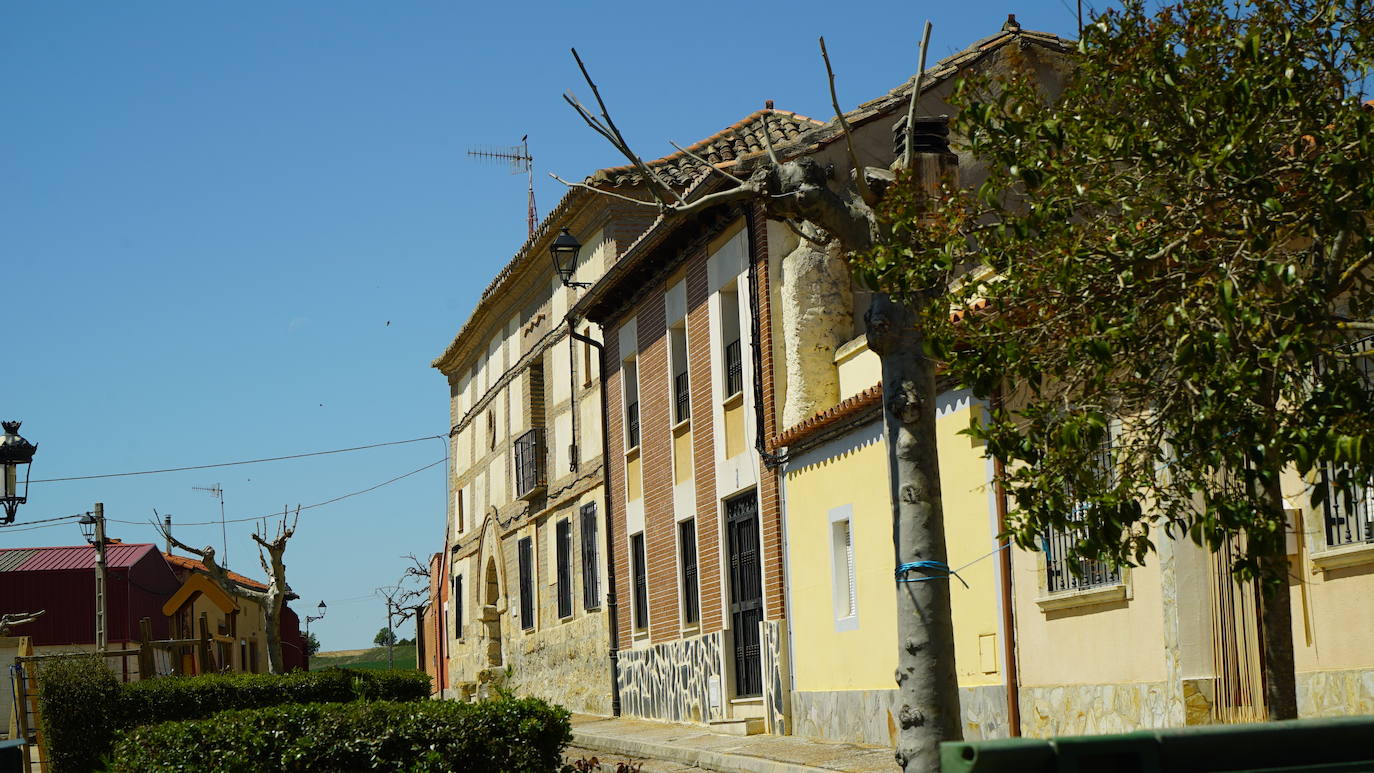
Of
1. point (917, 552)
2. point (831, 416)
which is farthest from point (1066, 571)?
point (831, 416)

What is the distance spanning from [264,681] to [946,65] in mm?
11589

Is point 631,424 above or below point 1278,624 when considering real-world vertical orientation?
above

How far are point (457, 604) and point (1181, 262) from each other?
31.6 m

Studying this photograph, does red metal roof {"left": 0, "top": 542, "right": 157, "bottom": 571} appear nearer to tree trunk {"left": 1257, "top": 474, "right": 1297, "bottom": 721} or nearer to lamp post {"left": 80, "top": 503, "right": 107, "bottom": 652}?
lamp post {"left": 80, "top": 503, "right": 107, "bottom": 652}

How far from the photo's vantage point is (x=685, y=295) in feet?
65.6

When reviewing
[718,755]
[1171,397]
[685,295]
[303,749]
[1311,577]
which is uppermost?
[685,295]

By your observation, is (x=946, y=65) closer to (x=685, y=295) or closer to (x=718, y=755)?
(x=685, y=295)

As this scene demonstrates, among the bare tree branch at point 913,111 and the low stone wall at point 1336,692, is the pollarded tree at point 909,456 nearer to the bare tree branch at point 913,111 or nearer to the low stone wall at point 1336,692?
the bare tree branch at point 913,111

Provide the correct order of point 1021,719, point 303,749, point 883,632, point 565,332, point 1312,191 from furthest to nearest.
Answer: point 565,332
point 883,632
point 1021,719
point 303,749
point 1312,191

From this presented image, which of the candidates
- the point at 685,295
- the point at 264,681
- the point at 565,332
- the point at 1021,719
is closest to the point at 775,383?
the point at 685,295

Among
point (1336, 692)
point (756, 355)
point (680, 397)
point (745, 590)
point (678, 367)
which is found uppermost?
point (678, 367)

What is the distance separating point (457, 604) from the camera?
119 ft

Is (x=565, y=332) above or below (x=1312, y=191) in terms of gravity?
above

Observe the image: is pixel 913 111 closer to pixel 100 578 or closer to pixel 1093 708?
pixel 1093 708
